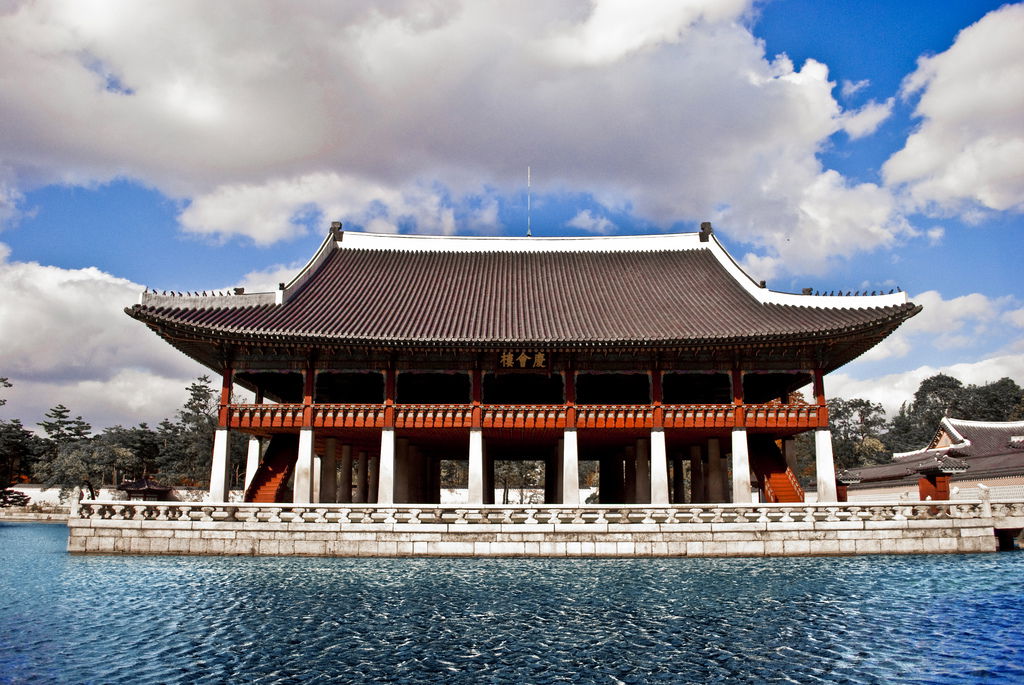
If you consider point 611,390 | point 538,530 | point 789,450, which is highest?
point 611,390

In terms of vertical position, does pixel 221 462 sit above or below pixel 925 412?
below

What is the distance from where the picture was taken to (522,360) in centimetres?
2927

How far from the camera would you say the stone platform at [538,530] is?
866 inches

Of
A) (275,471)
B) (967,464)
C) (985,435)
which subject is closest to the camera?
(275,471)

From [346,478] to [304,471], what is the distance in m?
8.74

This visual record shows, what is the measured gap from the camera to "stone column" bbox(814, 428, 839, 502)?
90.8 feet

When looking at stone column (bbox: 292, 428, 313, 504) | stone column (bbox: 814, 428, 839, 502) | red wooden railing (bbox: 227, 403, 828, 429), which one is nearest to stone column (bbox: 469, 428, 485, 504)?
red wooden railing (bbox: 227, 403, 828, 429)

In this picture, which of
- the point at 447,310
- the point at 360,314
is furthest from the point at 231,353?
the point at 447,310

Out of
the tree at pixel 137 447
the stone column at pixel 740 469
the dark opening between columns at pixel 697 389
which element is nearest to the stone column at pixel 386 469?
the dark opening between columns at pixel 697 389

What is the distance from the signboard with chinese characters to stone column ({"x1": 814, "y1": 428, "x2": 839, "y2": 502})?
11579mm

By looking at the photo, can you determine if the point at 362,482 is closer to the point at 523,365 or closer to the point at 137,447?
the point at 523,365

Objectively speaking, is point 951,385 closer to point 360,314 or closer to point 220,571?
point 360,314

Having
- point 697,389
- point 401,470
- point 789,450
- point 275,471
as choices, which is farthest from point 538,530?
point 789,450

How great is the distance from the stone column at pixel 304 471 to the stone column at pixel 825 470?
20048mm
